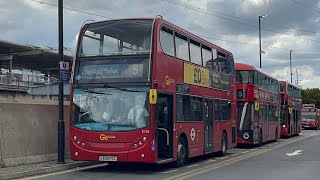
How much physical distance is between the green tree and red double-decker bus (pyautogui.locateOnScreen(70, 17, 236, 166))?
11618 centimetres

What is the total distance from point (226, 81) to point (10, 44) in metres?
24.1

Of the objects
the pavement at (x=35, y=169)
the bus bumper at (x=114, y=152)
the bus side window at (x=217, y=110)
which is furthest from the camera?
the bus side window at (x=217, y=110)

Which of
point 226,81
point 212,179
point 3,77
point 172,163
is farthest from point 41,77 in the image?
point 212,179

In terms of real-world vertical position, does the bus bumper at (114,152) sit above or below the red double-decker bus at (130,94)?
below

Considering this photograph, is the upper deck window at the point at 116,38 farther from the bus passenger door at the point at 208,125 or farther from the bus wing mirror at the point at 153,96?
the bus passenger door at the point at 208,125

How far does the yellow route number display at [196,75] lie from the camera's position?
643 inches

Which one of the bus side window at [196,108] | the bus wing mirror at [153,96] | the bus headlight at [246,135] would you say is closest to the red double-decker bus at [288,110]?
the bus headlight at [246,135]

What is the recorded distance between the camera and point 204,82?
1797 centimetres

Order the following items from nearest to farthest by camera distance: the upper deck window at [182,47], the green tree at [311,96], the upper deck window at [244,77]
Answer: the upper deck window at [182,47]
the upper deck window at [244,77]
the green tree at [311,96]

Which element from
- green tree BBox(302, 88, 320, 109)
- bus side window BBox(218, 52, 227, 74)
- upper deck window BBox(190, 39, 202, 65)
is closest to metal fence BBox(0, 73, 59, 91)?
bus side window BBox(218, 52, 227, 74)

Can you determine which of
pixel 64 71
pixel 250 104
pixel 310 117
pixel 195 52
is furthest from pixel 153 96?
pixel 310 117

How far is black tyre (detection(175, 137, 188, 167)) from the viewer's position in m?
15.5

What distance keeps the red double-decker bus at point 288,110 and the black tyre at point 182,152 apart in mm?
23252

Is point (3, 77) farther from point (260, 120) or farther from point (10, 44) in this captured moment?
point (260, 120)
